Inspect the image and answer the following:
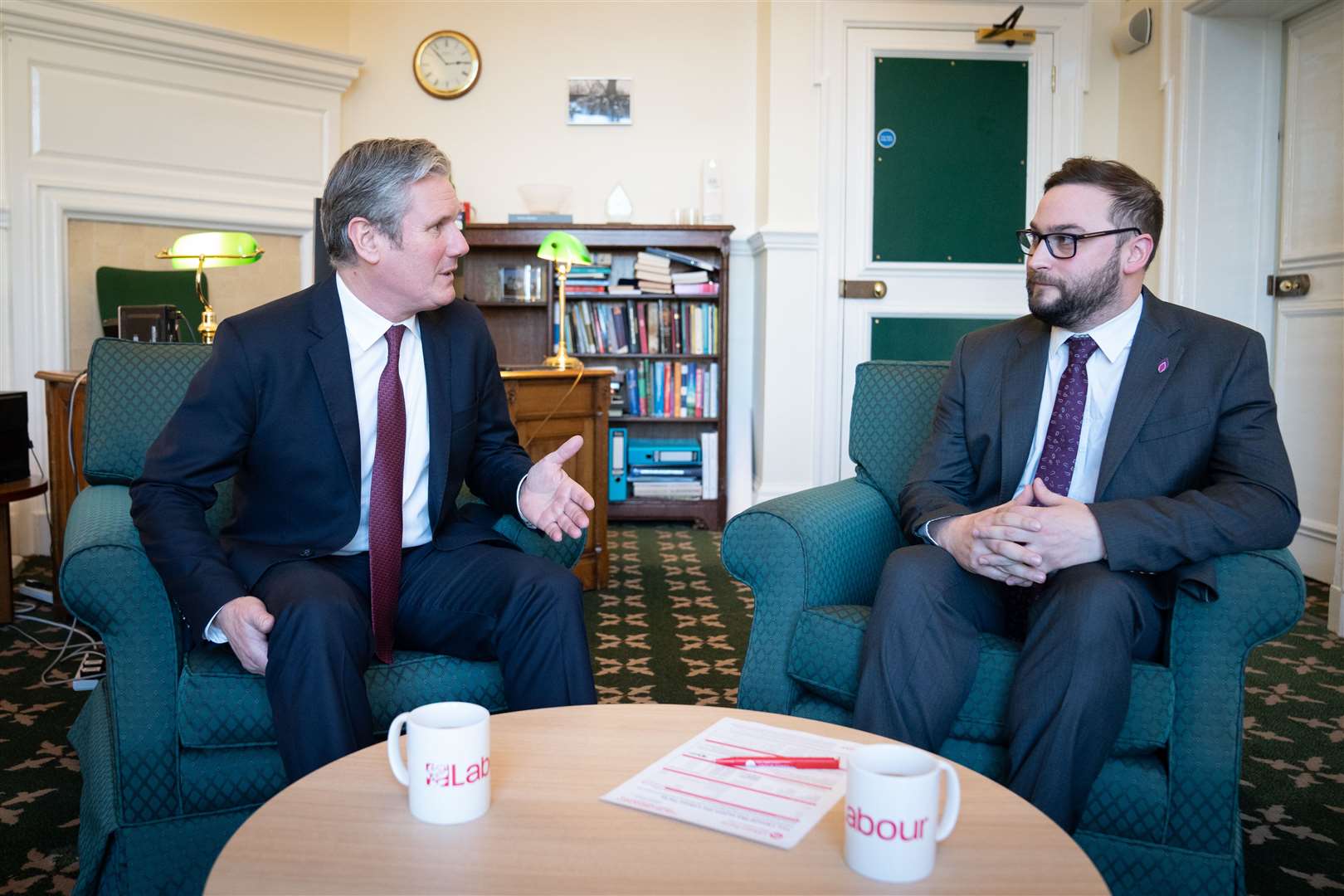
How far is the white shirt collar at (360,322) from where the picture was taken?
191 cm

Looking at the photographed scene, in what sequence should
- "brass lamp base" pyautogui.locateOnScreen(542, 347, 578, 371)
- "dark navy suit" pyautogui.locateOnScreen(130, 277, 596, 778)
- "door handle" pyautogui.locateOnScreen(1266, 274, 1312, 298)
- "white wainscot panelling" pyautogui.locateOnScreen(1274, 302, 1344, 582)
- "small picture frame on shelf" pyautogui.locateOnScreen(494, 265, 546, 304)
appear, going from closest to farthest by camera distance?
"dark navy suit" pyautogui.locateOnScreen(130, 277, 596, 778), "brass lamp base" pyautogui.locateOnScreen(542, 347, 578, 371), "white wainscot panelling" pyautogui.locateOnScreen(1274, 302, 1344, 582), "door handle" pyautogui.locateOnScreen(1266, 274, 1312, 298), "small picture frame on shelf" pyautogui.locateOnScreen(494, 265, 546, 304)

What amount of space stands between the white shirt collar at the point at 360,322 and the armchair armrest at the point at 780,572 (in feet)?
2.28

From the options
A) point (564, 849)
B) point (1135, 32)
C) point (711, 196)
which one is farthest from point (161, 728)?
point (1135, 32)

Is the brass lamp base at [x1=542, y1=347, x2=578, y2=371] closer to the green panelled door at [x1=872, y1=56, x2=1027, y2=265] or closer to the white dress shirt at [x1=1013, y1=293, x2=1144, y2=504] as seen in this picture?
the white dress shirt at [x1=1013, y1=293, x2=1144, y2=504]

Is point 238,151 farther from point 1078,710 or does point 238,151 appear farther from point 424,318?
point 1078,710

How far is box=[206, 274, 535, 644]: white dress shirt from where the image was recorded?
6.16 ft

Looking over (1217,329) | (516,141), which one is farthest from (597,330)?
(1217,329)

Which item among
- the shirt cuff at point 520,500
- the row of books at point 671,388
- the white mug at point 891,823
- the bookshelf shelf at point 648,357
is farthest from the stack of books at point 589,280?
the white mug at point 891,823

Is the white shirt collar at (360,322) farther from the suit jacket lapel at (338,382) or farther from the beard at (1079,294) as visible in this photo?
the beard at (1079,294)

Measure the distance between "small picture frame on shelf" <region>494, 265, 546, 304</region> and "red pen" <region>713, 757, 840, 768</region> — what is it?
433 centimetres

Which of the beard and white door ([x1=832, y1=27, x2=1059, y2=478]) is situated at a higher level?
white door ([x1=832, y1=27, x2=1059, y2=478])

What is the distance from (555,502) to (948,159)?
388 centimetres

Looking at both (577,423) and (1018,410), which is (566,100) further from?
(1018,410)

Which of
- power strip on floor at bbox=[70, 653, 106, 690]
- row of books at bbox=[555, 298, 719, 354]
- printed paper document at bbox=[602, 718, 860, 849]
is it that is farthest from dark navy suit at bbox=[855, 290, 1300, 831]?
row of books at bbox=[555, 298, 719, 354]
